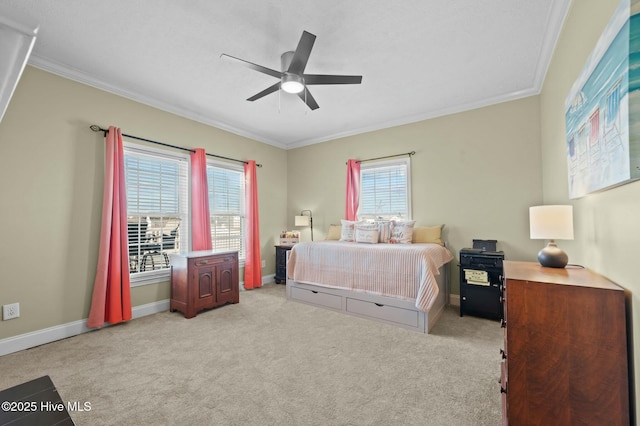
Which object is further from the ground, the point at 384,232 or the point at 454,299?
the point at 384,232

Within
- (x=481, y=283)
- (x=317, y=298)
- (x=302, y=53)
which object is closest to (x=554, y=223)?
(x=481, y=283)

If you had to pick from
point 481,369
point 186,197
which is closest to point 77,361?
point 186,197

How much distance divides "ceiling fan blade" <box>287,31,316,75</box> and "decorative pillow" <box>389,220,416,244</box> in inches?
101

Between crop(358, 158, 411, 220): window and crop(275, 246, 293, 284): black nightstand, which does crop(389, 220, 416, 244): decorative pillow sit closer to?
crop(358, 158, 411, 220): window

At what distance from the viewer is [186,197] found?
4.05m

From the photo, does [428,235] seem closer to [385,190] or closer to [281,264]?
[385,190]

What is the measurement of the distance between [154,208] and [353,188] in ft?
10.0

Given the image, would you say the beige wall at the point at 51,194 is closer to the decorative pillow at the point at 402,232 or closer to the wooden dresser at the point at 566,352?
the decorative pillow at the point at 402,232

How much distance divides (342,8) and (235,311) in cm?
348

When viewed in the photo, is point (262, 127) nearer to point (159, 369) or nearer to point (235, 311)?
point (235, 311)

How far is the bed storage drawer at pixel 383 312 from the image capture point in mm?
3006

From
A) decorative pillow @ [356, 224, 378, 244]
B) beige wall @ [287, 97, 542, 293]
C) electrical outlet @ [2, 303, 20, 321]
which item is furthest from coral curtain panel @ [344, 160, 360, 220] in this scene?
electrical outlet @ [2, 303, 20, 321]

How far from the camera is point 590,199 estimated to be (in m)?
1.72

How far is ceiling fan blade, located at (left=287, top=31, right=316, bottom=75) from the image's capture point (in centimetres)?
205
